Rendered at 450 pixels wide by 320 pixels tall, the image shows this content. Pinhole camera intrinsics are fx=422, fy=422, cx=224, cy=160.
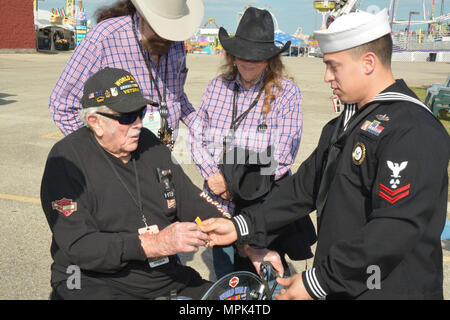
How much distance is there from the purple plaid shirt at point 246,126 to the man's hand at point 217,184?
0.04 meters

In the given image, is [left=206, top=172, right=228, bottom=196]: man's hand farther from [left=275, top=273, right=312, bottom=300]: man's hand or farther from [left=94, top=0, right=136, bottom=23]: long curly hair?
[left=94, top=0, right=136, bottom=23]: long curly hair

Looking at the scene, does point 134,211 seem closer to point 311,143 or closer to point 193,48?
point 311,143

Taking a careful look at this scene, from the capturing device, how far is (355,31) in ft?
5.59

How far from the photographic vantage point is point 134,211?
2309 mm

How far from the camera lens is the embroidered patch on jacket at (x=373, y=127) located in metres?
1.63

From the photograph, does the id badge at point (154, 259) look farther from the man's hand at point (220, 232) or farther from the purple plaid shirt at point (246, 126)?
the purple plaid shirt at point (246, 126)

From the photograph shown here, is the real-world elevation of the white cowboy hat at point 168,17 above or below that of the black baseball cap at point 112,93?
above

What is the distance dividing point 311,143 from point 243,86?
551 cm

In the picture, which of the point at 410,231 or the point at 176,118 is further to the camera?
the point at 176,118

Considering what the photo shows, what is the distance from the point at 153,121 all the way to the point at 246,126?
0.66 m

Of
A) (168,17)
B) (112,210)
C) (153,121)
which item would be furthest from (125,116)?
(168,17)

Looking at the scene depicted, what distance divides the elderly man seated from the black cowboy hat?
864 millimetres

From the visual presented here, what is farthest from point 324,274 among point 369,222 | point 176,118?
point 176,118
